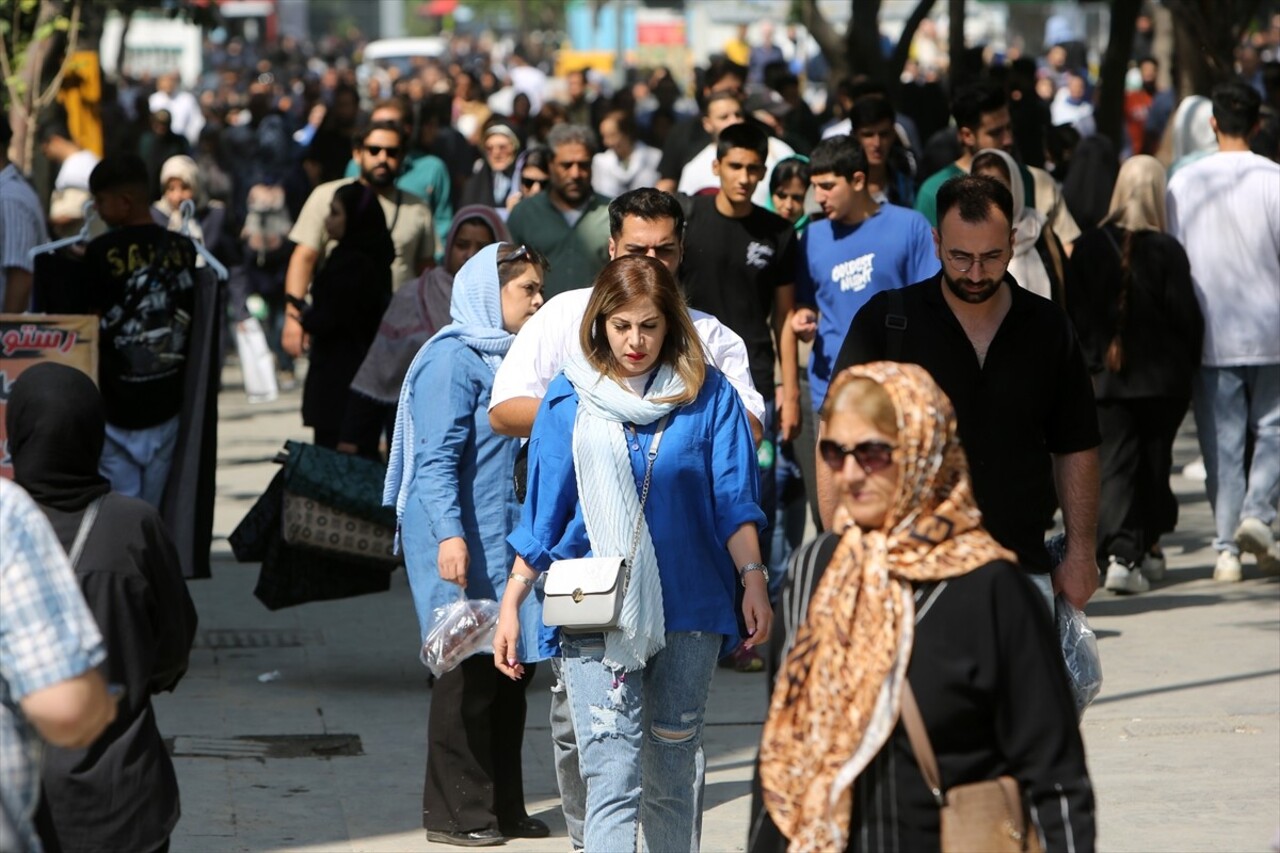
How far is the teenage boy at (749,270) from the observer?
878cm

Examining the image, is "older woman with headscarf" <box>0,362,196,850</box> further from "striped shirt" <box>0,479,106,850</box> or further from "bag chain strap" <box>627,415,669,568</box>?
"bag chain strap" <box>627,415,669,568</box>

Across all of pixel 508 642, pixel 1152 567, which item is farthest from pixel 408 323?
pixel 1152 567

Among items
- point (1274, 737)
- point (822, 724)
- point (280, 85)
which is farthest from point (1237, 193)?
point (280, 85)

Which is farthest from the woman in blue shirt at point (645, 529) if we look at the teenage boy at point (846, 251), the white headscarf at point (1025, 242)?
the white headscarf at point (1025, 242)

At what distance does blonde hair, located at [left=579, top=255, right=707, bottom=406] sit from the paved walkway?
175 cm

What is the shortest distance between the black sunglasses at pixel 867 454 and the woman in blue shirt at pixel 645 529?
1625mm

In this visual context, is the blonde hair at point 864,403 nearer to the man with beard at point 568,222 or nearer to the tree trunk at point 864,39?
the man with beard at point 568,222

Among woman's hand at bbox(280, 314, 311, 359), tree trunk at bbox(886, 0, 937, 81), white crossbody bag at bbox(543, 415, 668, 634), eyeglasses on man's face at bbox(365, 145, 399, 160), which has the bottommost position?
woman's hand at bbox(280, 314, 311, 359)

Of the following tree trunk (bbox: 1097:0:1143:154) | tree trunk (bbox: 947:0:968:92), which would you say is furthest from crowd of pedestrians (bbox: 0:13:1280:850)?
tree trunk (bbox: 947:0:968:92)

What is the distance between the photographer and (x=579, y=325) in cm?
580

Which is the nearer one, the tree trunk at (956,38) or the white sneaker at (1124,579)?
the white sneaker at (1124,579)

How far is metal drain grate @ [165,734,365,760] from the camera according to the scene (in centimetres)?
774

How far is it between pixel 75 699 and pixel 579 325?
2.48 m

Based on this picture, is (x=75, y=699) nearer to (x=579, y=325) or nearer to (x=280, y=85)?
(x=579, y=325)
